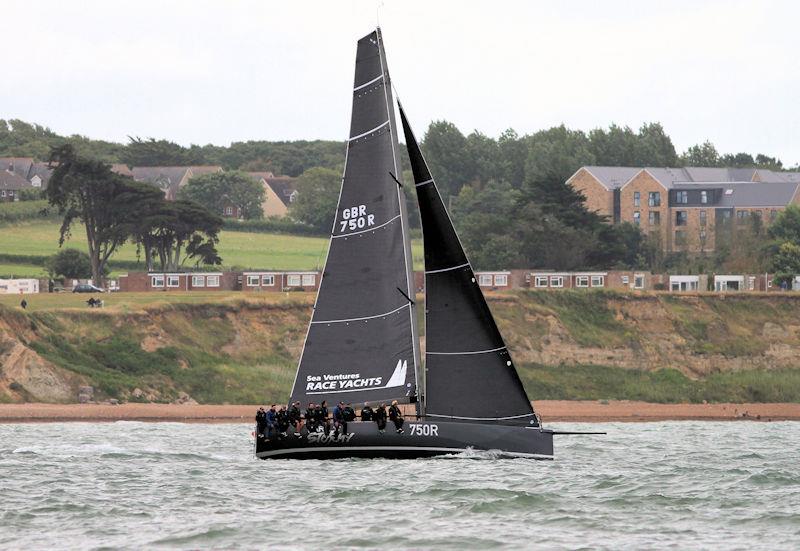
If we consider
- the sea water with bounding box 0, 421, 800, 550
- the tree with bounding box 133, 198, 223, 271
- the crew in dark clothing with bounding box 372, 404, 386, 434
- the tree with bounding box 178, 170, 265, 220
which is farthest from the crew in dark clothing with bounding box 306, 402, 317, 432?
the tree with bounding box 178, 170, 265, 220

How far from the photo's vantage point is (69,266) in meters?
125

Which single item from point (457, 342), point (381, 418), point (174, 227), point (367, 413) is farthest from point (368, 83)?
point (174, 227)

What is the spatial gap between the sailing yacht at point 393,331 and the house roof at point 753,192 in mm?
116018

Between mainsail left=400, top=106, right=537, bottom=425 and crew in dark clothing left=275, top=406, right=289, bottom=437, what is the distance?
13.3ft

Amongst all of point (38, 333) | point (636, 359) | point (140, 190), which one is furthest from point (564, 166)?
point (38, 333)

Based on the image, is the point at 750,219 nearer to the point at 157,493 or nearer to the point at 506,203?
the point at 506,203

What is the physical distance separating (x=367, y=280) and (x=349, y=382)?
291 cm

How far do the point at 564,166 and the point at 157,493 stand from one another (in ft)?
476

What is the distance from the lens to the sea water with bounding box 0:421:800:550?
33344 mm

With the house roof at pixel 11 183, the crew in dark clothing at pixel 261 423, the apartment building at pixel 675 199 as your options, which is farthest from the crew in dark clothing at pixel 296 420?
the house roof at pixel 11 183

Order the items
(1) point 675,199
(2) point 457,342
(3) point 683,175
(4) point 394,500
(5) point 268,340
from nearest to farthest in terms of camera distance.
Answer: (4) point 394,500, (2) point 457,342, (5) point 268,340, (1) point 675,199, (3) point 683,175

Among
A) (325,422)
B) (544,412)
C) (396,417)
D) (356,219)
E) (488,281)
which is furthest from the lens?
(488,281)

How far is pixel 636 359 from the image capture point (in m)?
97.9

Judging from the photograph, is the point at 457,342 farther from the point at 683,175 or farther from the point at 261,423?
the point at 683,175
